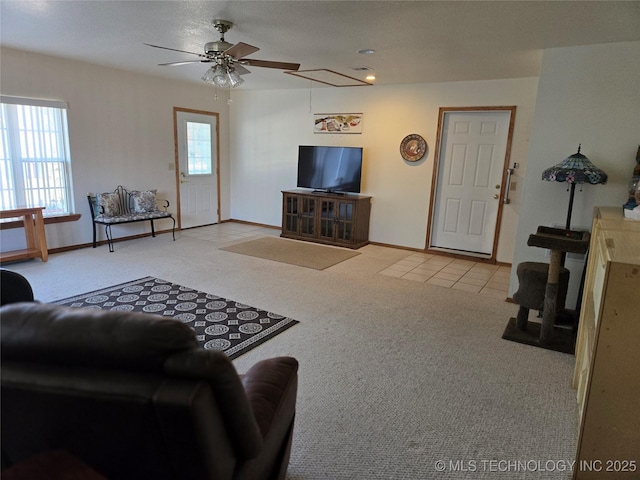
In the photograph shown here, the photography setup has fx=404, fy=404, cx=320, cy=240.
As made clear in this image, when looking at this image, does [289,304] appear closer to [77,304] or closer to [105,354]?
[77,304]

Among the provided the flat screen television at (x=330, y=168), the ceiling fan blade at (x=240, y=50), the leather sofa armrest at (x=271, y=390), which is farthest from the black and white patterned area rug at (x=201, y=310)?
the flat screen television at (x=330, y=168)

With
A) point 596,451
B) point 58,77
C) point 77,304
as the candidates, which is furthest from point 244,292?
point 58,77

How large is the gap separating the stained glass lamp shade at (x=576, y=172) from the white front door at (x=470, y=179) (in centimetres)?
190

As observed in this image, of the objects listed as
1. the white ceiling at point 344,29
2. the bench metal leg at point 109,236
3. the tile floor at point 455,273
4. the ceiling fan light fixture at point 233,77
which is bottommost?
the tile floor at point 455,273

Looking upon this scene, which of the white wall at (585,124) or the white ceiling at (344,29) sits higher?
the white ceiling at (344,29)

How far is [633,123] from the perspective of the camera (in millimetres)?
3246

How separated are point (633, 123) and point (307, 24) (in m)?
2.72

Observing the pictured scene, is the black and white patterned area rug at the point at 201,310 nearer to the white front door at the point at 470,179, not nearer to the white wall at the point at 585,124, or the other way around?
the white wall at the point at 585,124

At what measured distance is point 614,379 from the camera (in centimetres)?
165

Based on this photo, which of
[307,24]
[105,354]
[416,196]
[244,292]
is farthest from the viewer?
[416,196]

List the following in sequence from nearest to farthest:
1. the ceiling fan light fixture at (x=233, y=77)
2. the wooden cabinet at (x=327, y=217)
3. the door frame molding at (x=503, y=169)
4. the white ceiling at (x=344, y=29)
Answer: the white ceiling at (x=344, y=29) < the ceiling fan light fixture at (x=233, y=77) < the door frame molding at (x=503, y=169) < the wooden cabinet at (x=327, y=217)

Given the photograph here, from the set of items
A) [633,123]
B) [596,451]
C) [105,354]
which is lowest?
[596,451]

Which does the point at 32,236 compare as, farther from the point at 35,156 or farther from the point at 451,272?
the point at 451,272

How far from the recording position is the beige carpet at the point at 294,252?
5.09m
